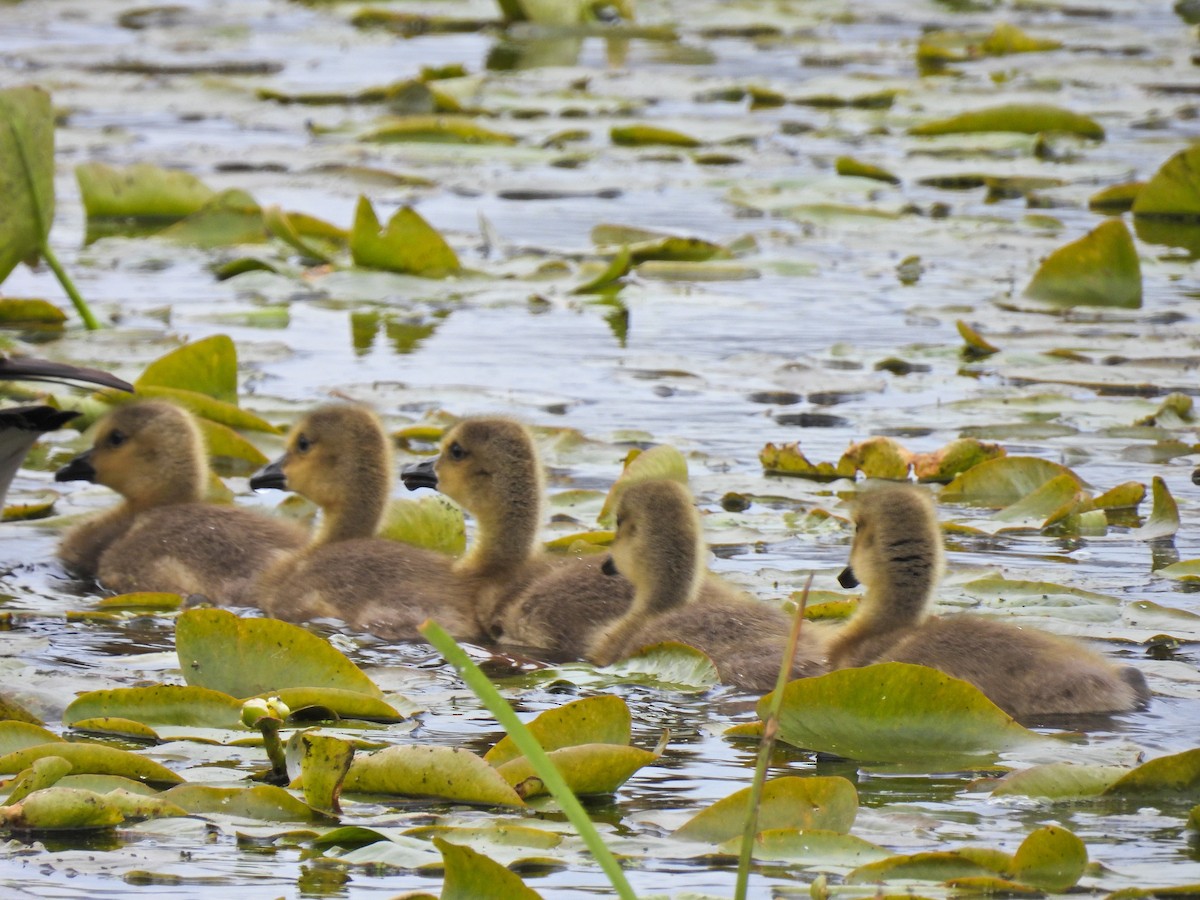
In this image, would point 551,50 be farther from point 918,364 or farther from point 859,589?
point 859,589

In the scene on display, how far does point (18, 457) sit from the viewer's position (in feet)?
17.9

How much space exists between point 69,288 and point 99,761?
4.12 meters

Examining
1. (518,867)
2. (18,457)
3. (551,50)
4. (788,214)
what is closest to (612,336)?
(788,214)

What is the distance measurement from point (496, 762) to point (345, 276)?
17.7 feet

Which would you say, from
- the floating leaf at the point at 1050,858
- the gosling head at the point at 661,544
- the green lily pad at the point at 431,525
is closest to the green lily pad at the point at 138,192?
the green lily pad at the point at 431,525

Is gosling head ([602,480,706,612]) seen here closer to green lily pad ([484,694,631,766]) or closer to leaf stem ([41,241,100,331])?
green lily pad ([484,694,631,766])

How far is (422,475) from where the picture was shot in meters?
6.24

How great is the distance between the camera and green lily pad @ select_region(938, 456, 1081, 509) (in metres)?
6.67

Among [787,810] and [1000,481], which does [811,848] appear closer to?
[787,810]

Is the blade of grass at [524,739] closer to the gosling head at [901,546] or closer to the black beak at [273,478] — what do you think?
the gosling head at [901,546]

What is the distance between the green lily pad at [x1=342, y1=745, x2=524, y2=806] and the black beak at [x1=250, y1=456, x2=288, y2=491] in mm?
2366

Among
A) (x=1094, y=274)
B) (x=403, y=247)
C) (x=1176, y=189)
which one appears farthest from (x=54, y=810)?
(x=1176, y=189)

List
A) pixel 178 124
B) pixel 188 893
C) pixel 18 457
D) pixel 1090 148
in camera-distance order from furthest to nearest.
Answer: pixel 178 124 < pixel 1090 148 < pixel 18 457 < pixel 188 893

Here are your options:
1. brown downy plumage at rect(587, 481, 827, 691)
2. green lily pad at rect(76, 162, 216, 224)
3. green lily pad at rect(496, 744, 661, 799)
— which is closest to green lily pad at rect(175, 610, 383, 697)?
green lily pad at rect(496, 744, 661, 799)
